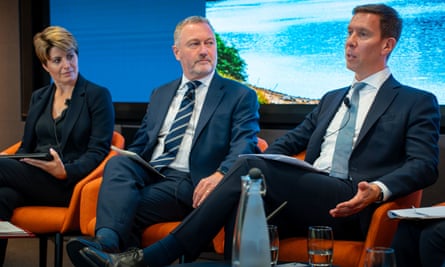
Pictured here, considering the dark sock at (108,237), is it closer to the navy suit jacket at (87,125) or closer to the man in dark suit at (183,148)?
the man in dark suit at (183,148)

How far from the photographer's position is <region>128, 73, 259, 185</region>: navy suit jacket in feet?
11.5

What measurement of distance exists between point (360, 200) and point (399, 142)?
16.3 inches

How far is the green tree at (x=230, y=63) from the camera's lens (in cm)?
449

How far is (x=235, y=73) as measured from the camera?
453 centimetres

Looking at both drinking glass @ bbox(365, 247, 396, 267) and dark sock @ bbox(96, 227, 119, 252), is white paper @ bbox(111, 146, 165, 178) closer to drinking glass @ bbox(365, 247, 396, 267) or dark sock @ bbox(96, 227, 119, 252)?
dark sock @ bbox(96, 227, 119, 252)

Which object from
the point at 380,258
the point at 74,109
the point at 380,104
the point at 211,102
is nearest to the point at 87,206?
the point at 74,109

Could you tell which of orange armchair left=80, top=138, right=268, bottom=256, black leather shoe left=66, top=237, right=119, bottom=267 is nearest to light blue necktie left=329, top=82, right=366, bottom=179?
orange armchair left=80, top=138, right=268, bottom=256

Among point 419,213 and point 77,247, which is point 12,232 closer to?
point 77,247

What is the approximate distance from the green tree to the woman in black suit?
905 millimetres

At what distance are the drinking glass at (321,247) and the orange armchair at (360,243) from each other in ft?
2.05

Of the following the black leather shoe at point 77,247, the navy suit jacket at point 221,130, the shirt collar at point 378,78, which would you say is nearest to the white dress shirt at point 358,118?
the shirt collar at point 378,78

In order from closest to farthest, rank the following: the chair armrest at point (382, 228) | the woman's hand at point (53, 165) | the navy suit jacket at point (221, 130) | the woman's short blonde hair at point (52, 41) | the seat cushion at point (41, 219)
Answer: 1. the chair armrest at point (382, 228)
2. the navy suit jacket at point (221, 130)
3. the seat cushion at point (41, 219)
4. the woman's hand at point (53, 165)
5. the woman's short blonde hair at point (52, 41)

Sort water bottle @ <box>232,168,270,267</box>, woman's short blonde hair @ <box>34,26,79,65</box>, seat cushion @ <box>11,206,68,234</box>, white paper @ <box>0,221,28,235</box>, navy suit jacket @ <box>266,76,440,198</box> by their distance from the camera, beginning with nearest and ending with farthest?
water bottle @ <box>232,168,270,267</box> → white paper @ <box>0,221,28,235</box> → navy suit jacket @ <box>266,76,440,198</box> → seat cushion @ <box>11,206,68,234</box> → woman's short blonde hair @ <box>34,26,79,65</box>

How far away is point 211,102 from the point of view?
3664 millimetres
